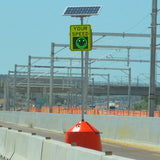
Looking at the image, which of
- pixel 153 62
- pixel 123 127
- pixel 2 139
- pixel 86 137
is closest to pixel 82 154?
pixel 86 137

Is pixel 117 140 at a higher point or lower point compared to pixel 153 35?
lower

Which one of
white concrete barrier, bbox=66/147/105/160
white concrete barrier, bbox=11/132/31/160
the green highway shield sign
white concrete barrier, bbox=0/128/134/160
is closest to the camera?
white concrete barrier, bbox=66/147/105/160

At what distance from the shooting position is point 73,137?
549 inches

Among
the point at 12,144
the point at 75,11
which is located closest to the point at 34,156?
the point at 12,144

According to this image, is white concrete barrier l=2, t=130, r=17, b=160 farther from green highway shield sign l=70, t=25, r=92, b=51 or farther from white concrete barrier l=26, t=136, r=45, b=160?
green highway shield sign l=70, t=25, r=92, b=51

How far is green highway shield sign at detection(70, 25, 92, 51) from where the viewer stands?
50.0ft

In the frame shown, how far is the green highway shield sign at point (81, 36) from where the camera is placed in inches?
600

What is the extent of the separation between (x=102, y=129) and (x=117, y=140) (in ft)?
7.52

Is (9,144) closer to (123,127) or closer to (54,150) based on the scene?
(54,150)

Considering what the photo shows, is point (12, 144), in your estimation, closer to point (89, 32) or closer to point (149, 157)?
point (89, 32)

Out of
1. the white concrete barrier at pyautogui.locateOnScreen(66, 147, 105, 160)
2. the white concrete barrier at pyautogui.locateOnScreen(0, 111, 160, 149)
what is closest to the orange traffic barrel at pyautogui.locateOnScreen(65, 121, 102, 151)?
the white concrete barrier at pyautogui.locateOnScreen(66, 147, 105, 160)

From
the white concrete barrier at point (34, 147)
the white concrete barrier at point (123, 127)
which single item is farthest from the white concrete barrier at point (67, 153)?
the white concrete barrier at point (123, 127)

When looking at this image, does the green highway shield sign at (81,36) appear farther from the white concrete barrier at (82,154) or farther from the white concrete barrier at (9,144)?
the white concrete barrier at (82,154)

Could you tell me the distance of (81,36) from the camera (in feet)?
50.4
